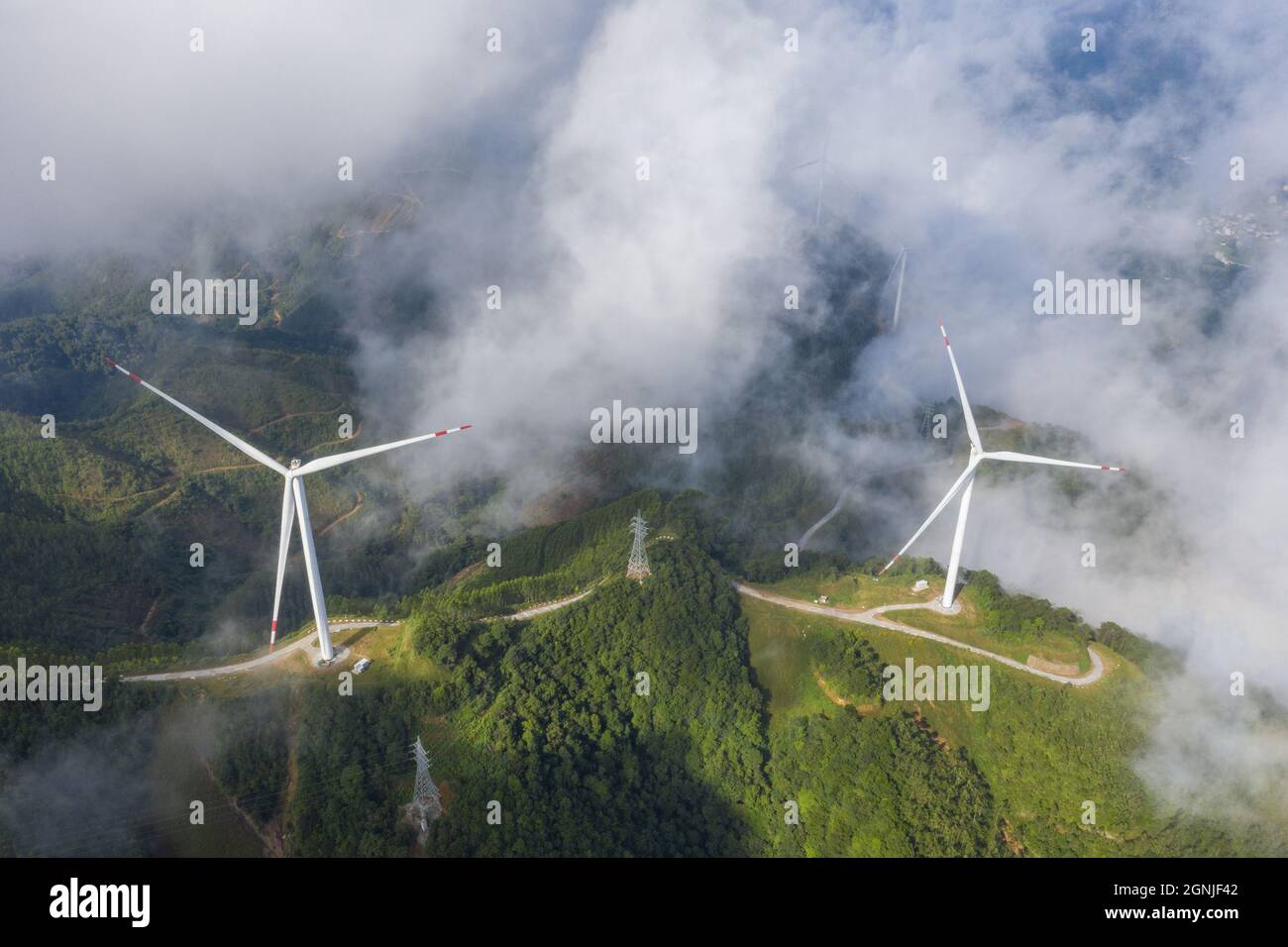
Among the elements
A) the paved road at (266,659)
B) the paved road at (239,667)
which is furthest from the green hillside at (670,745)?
the paved road at (266,659)

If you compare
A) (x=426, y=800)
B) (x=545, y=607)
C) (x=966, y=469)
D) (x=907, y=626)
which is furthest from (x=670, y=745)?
(x=966, y=469)

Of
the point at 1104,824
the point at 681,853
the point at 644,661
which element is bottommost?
the point at 681,853

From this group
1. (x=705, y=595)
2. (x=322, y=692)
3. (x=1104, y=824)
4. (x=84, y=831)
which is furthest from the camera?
(x=705, y=595)

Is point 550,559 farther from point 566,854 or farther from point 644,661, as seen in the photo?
point 566,854

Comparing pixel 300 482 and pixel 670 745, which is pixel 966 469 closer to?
pixel 670 745

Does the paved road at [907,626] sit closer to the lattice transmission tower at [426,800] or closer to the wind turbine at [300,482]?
the lattice transmission tower at [426,800]

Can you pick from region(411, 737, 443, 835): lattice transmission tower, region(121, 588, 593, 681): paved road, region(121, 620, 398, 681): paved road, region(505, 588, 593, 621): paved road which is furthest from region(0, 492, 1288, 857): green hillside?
region(505, 588, 593, 621): paved road

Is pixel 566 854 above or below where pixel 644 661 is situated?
below

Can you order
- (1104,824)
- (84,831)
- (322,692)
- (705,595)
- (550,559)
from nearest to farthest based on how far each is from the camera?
(84,831) → (1104,824) → (322,692) → (705,595) → (550,559)

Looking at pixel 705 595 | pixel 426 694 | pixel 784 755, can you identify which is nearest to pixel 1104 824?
pixel 784 755
